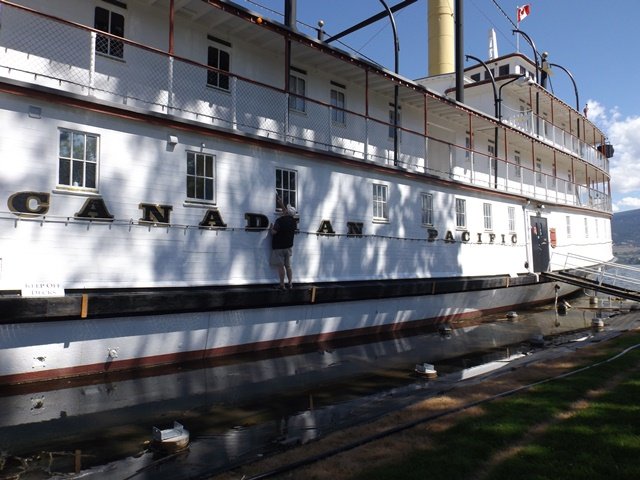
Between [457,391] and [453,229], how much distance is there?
31.2ft

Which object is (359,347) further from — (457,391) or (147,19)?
(147,19)

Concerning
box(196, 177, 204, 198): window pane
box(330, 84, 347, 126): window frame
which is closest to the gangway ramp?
box(330, 84, 347, 126): window frame

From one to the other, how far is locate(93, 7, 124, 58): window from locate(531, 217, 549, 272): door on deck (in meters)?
16.7

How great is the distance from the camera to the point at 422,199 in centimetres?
1452

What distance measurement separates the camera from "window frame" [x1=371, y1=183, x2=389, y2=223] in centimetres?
1298

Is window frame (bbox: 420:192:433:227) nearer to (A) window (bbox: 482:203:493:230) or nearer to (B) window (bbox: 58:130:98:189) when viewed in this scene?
(A) window (bbox: 482:203:493:230)

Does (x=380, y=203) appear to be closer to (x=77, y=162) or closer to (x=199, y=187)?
(x=199, y=187)

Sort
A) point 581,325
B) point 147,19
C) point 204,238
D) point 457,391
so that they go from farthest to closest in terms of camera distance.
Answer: point 581,325, point 147,19, point 204,238, point 457,391

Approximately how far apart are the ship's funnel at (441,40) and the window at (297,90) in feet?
48.9

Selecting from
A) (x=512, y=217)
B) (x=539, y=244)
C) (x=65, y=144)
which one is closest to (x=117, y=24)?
(x=65, y=144)

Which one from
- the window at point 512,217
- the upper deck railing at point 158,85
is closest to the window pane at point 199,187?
the upper deck railing at point 158,85

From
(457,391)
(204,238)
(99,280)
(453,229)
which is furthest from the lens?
(453,229)

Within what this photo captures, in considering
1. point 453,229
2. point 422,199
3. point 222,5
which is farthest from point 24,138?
point 453,229

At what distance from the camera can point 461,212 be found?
16156mm
